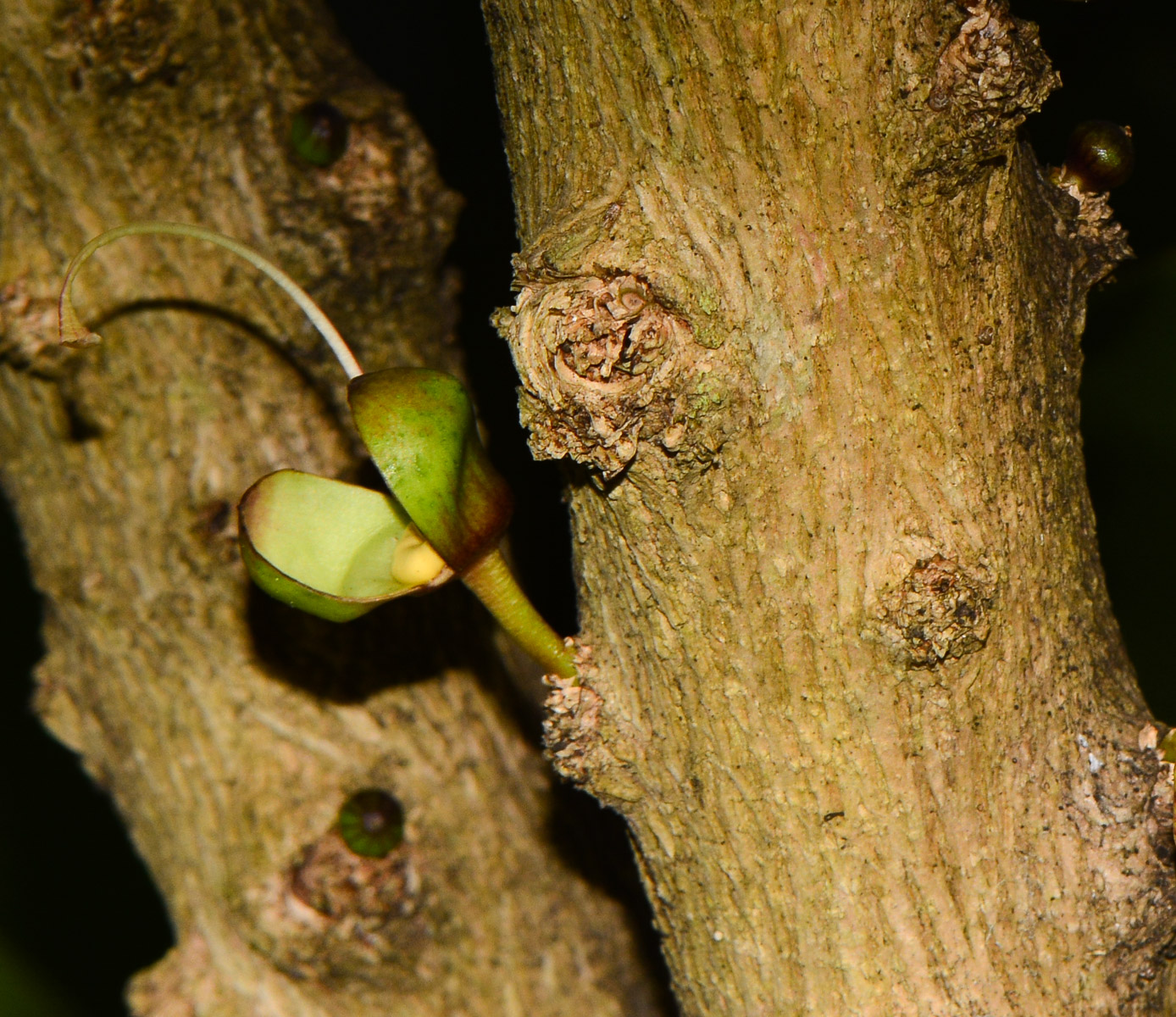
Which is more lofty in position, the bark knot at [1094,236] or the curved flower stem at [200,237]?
the curved flower stem at [200,237]

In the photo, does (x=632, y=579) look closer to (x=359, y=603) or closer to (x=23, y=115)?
(x=359, y=603)

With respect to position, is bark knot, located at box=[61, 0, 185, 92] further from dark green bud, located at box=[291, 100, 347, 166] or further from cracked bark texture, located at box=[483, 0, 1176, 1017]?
cracked bark texture, located at box=[483, 0, 1176, 1017]

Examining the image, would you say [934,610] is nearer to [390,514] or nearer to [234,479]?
[390,514]

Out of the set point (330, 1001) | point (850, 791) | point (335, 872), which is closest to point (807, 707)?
point (850, 791)

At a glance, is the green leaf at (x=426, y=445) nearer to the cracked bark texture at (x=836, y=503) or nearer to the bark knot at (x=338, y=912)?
the cracked bark texture at (x=836, y=503)

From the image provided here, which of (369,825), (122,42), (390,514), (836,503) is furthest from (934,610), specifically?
(122,42)

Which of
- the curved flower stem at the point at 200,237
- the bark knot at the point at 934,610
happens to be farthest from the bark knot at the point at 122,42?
the bark knot at the point at 934,610

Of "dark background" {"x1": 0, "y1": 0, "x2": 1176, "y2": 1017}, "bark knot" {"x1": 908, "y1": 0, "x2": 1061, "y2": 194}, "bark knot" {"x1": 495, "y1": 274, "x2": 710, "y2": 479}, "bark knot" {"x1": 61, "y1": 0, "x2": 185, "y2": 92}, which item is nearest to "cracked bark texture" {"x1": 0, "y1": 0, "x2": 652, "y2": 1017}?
"bark knot" {"x1": 61, "y1": 0, "x2": 185, "y2": 92}
